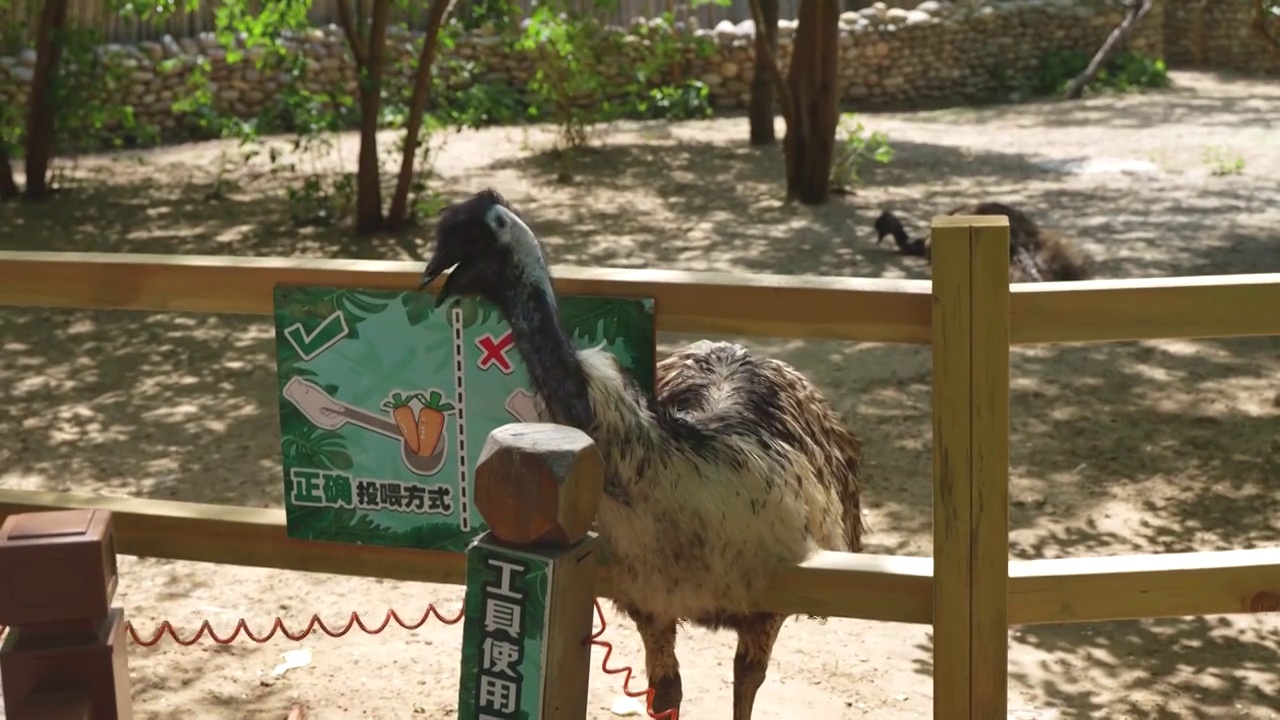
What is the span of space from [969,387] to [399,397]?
3.84 feet

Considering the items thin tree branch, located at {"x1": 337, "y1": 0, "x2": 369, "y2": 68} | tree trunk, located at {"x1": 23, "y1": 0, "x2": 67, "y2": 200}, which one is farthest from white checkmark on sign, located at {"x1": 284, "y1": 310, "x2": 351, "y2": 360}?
tree trunk, located at {"x1": 23, "y1": 0, "x2": 67, "y2": 200}

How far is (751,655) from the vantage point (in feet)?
11.4

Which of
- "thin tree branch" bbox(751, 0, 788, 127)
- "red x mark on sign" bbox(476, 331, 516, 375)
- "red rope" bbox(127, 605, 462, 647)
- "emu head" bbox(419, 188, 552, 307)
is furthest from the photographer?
"thin tree branch" bbox(751, 0, 788, 127)

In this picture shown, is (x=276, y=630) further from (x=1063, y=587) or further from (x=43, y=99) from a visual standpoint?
(x=43, y=99)

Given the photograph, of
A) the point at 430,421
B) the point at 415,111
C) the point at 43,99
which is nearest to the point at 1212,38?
the point at 415,111

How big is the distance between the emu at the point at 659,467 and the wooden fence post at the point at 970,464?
1.22 feet

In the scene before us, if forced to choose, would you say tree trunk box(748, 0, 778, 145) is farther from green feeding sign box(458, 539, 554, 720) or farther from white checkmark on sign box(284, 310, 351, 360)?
green feeding sign box(458, 539, 554, 720)

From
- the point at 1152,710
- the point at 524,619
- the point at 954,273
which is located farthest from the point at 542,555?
the point at 1152,710

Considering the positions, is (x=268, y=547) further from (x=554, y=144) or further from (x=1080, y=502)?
(x=554, y=144)

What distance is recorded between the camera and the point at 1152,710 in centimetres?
405

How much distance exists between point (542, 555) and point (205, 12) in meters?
14.9

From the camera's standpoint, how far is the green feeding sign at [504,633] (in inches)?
80.4

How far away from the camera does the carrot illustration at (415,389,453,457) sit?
9.94 feet

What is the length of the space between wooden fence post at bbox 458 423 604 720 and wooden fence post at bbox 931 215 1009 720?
2.86ft
